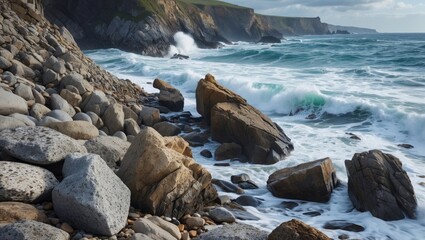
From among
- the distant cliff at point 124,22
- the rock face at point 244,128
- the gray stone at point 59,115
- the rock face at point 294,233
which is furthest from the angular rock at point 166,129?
the distant cliff at point 124,22

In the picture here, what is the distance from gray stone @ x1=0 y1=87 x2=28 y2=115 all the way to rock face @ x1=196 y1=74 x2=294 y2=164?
5754 millimetres

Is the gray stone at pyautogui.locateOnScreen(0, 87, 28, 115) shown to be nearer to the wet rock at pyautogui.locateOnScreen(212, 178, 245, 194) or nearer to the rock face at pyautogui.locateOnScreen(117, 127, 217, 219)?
the rock face at pyautogui.locateOnScreen(117, 127, 217, 219)

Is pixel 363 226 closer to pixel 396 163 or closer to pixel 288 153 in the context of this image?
pixel 396 163

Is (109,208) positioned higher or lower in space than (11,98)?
lower

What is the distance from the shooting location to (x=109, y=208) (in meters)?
4.64

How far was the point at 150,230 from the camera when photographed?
4805 millimetres

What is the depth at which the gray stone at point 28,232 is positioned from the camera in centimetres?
377

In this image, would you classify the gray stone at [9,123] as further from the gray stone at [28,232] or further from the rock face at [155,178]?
the gray stone at [28,232]

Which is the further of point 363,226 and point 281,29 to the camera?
point 281,29

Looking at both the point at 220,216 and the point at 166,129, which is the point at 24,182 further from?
the point at 166,129

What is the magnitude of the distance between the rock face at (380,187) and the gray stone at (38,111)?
6602 millimetres

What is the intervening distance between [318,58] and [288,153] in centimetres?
2858

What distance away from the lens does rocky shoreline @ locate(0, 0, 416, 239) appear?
4.61 m

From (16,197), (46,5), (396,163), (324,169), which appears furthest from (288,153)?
(46,5)
